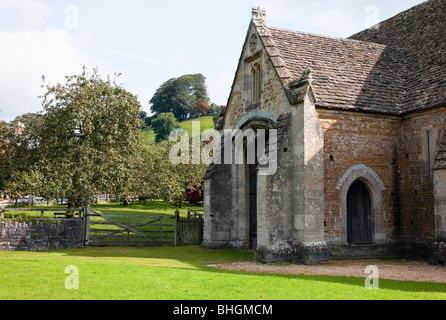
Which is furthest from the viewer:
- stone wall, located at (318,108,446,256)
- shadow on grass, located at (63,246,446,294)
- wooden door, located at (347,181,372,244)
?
wooden door, located at (347,181,372,244)

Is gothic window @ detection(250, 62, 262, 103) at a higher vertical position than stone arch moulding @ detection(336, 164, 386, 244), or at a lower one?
higher

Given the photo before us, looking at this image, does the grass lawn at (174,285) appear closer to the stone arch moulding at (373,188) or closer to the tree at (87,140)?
the stone arch moulding at (373,188)

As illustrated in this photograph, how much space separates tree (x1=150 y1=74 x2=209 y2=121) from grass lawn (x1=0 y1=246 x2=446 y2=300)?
113 metres

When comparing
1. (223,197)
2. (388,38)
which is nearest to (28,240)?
(223,197)

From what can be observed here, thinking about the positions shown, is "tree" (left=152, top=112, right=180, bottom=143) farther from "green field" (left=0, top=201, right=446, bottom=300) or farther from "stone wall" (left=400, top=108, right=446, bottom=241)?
"green field" (left=0, top=201, right=446, bottom=300)

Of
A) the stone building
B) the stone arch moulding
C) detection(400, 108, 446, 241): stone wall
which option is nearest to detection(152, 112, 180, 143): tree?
the stone building

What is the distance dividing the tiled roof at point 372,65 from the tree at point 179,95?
4108 inches

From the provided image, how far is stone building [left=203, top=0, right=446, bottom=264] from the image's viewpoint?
49.7 ft

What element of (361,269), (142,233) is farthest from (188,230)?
(361,269)

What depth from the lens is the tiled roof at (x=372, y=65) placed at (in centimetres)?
1677

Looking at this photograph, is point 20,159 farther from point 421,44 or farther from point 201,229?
point 421,44

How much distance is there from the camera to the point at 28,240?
17.7 metres

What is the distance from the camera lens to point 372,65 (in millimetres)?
19312
